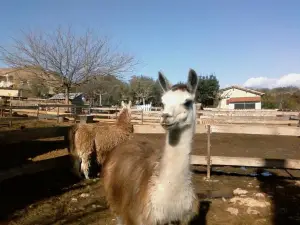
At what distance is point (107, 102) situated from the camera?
65625 millimetres

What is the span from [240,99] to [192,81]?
182 feet

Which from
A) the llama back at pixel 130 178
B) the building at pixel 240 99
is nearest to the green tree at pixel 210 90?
the building at pixel 240 99

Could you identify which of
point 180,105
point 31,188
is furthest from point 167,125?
point 31,188

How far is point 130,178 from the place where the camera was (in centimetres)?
359

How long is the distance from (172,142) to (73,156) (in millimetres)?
4528

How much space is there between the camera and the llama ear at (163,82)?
11.0 ft

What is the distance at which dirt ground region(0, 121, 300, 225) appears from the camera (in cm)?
453

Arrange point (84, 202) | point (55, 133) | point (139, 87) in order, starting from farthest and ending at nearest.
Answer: point (139, 87)
point (55, 133)
point (84, 202)

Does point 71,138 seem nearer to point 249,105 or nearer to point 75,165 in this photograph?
point 75,165

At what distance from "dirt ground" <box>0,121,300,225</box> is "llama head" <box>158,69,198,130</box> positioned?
930mm

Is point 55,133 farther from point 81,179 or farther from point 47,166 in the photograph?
point 81,179

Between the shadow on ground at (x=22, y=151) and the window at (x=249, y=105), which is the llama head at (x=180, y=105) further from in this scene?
the window at (x=249, y=105)

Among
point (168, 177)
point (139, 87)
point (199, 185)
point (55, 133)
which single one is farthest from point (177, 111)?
point (139, 87)

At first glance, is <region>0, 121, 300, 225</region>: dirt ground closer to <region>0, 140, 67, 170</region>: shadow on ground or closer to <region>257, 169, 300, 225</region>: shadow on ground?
<region>257, 169, 300, 225</region>: shadow on ground
